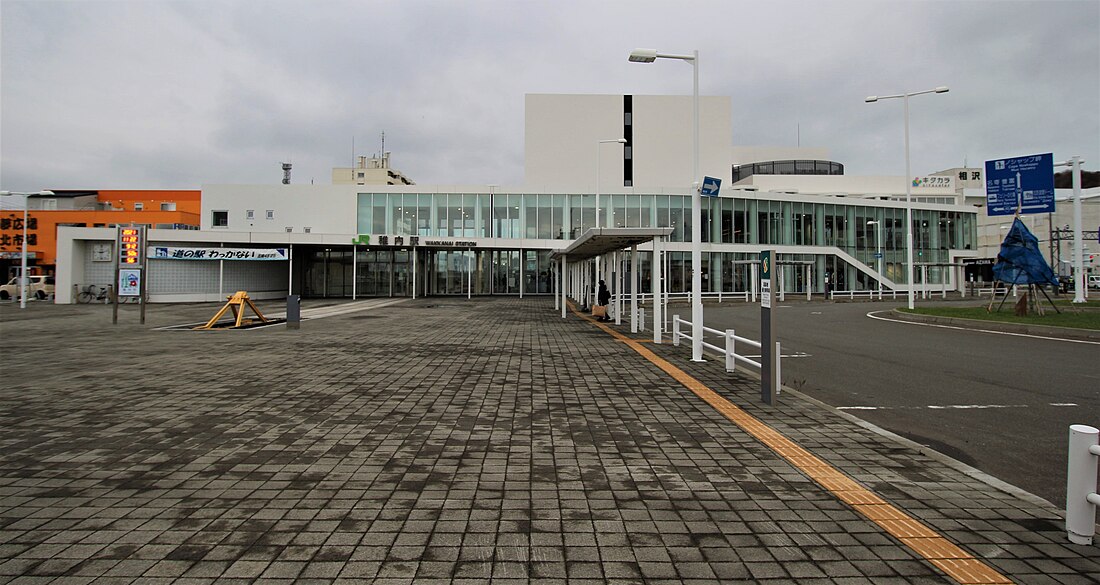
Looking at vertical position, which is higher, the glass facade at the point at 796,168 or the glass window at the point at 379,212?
the glass facade at the point at 796,168

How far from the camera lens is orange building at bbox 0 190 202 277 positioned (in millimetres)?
49031

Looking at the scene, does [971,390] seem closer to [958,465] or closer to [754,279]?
[958,465]

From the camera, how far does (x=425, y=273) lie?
133 feet

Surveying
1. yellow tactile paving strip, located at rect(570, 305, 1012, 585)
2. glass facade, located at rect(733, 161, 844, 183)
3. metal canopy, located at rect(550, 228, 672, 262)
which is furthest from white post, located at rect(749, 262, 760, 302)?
yellow tactile paving strip, located at rect(570, 305, 1012, 585)

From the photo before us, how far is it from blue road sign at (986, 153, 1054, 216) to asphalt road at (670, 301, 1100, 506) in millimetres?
9223

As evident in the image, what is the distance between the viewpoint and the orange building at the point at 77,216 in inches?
1930

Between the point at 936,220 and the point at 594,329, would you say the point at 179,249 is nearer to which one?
the point at 594,329

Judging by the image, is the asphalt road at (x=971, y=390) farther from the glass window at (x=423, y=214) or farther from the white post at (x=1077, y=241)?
the glass window at (x=423, y=214)

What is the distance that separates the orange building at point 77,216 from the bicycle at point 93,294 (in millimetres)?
12478

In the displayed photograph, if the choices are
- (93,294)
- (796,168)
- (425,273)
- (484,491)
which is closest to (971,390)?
(484,491)

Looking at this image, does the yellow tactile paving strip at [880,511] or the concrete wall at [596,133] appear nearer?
the yellow tactile paving strip at [880,511]

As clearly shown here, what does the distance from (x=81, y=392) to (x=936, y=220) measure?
55931 millimetres

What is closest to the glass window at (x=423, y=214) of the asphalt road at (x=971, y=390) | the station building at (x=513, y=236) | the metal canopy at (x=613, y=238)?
the station building at (x=513, y=236)

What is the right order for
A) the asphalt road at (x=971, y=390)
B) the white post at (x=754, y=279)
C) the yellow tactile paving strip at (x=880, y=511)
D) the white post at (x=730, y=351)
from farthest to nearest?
the white post at (x=754, y=279)
the white post at (x=730, y=351)
the asphalt road at (x=971, y=390)
the yellow tactile paving strip at (x=880, y=511)
